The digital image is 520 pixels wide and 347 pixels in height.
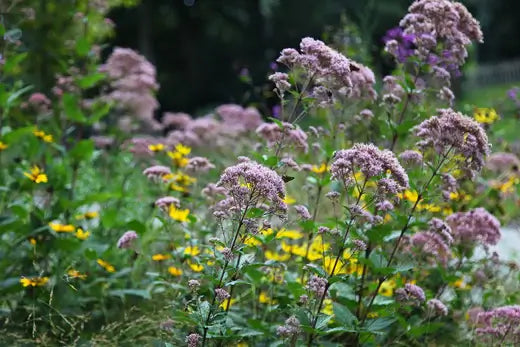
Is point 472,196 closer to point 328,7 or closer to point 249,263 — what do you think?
point 249,263

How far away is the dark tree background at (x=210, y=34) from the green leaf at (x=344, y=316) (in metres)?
13.0

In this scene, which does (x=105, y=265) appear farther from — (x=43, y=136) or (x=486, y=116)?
(x=486, y=116)

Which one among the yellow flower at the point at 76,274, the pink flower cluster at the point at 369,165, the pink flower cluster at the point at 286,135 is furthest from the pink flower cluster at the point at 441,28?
the yellow flower at the point at 76,274

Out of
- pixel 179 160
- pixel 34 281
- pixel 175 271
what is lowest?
pixel 34 281

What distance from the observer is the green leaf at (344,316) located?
9.15 ft

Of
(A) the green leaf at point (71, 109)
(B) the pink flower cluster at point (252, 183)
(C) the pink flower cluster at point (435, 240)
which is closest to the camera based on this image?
(B) the pink flower cluster at point (252, 183)

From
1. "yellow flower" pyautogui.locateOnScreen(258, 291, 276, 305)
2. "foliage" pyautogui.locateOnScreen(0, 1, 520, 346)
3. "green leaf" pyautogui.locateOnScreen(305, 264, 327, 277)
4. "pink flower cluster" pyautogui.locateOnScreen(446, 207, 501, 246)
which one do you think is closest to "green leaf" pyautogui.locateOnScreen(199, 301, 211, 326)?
"foliage" pyautogui.locateOnScreen(0, 1, 520, 346)

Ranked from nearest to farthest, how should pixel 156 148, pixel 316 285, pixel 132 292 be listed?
1. pixel 316 285
2. pixel 132 292
3. pixel 156 148

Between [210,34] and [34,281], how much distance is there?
52.1 ft

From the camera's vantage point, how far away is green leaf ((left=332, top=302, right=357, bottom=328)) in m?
2.79

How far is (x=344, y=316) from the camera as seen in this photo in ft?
9.25

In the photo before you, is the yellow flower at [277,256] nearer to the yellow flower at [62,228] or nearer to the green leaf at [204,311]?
the yellow flower at [62,228]

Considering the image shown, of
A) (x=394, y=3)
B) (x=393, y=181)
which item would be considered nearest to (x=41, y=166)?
(x=393, y=181)

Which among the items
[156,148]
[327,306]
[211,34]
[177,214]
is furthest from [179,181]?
[211,34]
